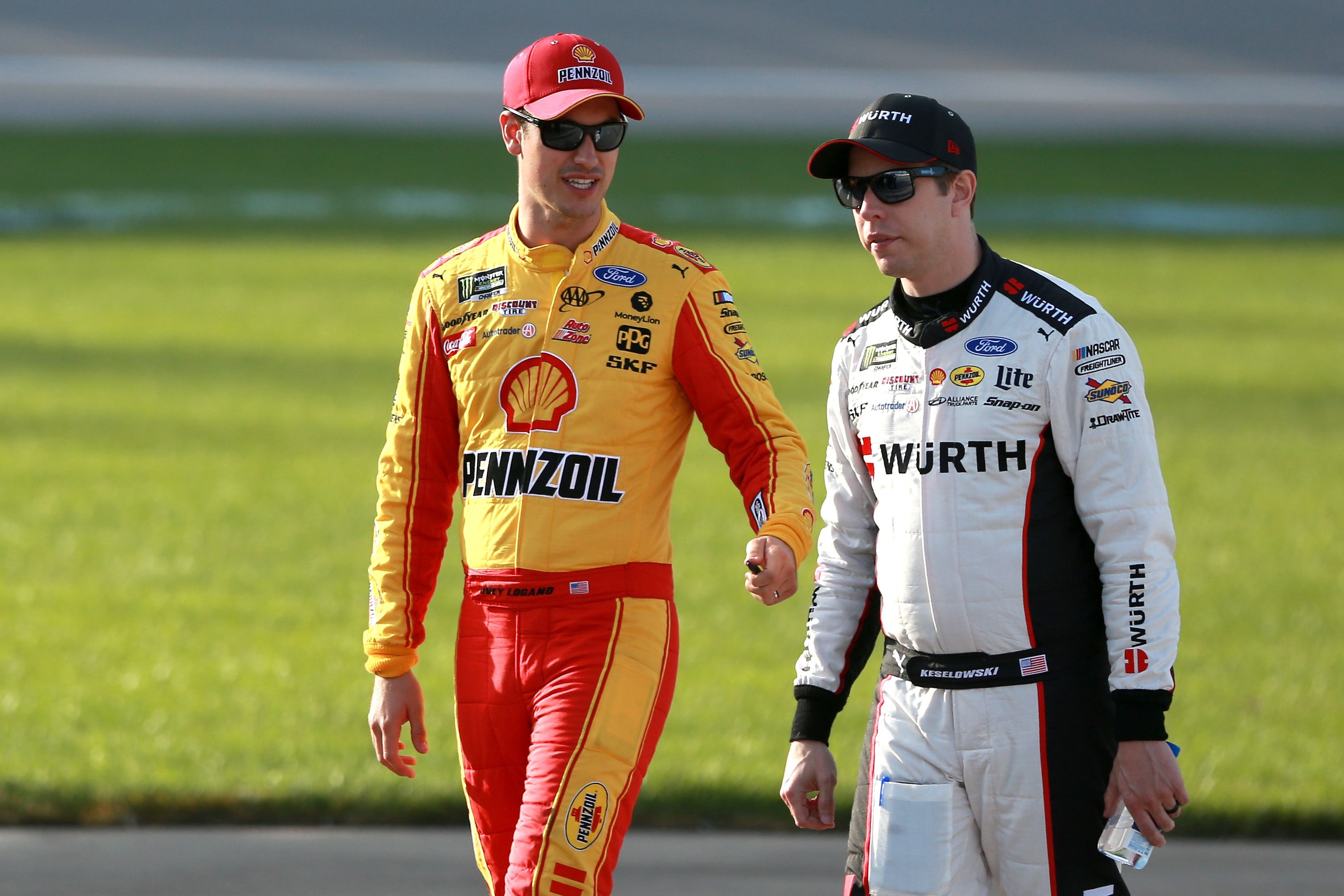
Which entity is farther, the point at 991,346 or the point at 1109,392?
the point at 991,346

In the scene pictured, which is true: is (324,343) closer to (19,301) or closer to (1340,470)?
(19,301)

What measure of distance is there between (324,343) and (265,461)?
5.45 metres

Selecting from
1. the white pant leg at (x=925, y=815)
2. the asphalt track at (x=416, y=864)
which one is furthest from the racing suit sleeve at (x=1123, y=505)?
the asphalt track at (x=416, y=864)

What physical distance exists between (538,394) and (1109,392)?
1257mm

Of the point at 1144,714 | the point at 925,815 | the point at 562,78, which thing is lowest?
the point at 925,815

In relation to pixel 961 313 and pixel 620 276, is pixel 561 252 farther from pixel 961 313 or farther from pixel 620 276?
pixel 961 313

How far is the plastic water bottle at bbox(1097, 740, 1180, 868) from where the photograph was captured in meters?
3.25

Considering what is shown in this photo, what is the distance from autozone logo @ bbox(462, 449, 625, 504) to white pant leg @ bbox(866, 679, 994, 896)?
82 centimetres

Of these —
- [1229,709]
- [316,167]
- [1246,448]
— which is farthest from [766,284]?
[1229,709]

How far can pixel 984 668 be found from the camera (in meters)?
3.45

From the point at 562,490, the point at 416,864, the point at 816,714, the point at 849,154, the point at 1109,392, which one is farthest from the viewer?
the point at 416,864

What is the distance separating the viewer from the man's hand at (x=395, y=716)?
3896 mm

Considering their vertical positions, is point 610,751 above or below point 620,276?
below

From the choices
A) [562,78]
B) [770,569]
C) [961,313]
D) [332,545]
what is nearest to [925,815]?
[770,569]
